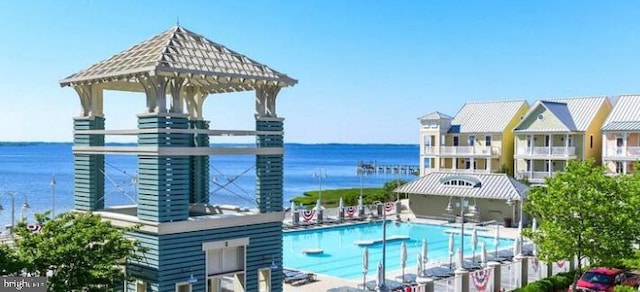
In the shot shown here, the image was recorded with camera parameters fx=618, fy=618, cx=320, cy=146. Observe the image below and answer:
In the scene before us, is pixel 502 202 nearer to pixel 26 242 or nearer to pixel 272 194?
pixel 272 194

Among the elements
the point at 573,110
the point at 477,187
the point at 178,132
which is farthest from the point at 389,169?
the point at 178,132

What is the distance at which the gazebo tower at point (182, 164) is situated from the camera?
49.4 feet

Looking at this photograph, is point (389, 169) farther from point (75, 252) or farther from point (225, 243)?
point (75, 252)

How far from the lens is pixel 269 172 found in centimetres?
1708

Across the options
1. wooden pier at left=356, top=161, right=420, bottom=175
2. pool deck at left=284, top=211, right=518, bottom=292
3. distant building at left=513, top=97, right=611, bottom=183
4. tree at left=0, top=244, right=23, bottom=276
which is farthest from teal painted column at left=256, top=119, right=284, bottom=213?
wooden pier at left=356, top=161, right=420, bottom=175

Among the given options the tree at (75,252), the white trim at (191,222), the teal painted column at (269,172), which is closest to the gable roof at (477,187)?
the teal painted column at (269,172)

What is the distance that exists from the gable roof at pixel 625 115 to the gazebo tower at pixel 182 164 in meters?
40.2

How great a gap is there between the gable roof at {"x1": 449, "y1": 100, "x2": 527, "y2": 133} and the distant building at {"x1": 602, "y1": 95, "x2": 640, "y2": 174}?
28.1 feet

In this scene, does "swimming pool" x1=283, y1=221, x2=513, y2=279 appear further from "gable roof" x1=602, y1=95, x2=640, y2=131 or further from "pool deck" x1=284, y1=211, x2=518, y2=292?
"gable roof" x1=602, y1=95, x2=640, y2=131

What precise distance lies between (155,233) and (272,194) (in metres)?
3.57

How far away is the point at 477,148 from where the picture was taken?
56625 millimetres

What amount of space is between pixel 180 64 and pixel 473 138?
149 ft

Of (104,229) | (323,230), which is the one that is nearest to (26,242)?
(104,229)

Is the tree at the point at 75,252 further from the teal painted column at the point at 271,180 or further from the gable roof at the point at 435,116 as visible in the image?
A: the gable roof at the point at 435,116
